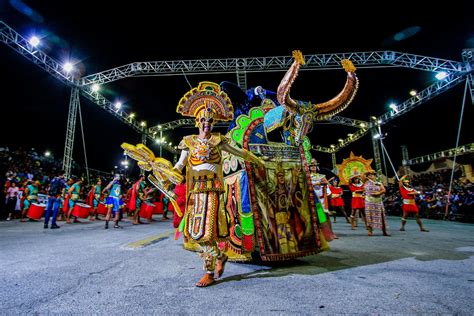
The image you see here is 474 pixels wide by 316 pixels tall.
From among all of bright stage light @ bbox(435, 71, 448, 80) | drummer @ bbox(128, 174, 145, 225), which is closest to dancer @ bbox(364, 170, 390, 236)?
drummer @ bbox(128, 174, 145, 225)

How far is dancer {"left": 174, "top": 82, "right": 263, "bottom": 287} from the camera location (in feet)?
9.00

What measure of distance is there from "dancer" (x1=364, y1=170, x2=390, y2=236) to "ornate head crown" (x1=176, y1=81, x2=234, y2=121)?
19.6ft

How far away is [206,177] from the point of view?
292 centimetres

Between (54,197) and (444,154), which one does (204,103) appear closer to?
(54,197)

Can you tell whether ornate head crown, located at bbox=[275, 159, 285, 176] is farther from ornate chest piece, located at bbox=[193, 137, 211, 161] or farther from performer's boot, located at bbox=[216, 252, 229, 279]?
performer's boot, located at bbox=[216, 252, 229, 279]

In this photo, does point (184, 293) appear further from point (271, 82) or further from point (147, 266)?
point (271, 82)

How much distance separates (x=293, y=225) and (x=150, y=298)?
2.17 metres

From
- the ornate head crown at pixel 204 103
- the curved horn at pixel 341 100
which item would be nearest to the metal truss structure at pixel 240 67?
the curved horn at pixel 341 100

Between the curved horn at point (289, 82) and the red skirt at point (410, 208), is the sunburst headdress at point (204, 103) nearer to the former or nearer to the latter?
the curved horn at point (289, 82)

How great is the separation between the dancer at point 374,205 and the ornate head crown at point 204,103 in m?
5.97

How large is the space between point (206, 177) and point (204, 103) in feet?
3.26

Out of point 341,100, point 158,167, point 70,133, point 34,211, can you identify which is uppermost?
point 70,133

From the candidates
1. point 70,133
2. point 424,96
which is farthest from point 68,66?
point 424,96

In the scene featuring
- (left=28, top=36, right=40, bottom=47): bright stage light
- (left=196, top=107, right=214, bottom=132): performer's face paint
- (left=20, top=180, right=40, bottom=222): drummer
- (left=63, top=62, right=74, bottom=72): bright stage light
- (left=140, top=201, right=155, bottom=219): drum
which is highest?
(left=28, top=36, right=40, bottom=47): bright stage light
